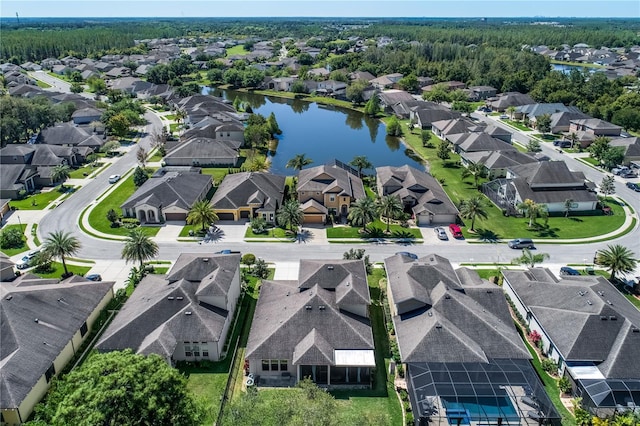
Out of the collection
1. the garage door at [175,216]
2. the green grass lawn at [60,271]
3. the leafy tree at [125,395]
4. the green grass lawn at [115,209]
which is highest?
the leafy tree at [125,395]

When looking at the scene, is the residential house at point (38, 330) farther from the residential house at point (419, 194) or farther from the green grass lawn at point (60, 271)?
the residential house at point (419, 194)

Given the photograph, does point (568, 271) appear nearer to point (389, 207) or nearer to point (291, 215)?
point (389, 207)

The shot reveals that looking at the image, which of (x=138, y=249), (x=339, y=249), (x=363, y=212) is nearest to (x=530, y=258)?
(x=363, y=212)

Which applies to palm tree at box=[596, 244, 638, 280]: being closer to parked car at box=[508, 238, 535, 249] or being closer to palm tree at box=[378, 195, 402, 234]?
parked car at box=[508, 238, 535, 249]

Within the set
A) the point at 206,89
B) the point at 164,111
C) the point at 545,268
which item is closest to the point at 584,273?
→ the point at 545,268

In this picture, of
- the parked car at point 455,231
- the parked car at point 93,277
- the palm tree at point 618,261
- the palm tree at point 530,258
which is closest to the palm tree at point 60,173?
the parked car at point 93,277

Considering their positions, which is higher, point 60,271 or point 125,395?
point 125,395

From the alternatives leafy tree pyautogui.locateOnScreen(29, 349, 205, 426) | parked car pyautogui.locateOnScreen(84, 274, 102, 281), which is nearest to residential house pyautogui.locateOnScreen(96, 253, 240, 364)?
parked car pyautogui.locateOnScreen(84, 274, 102, 281)

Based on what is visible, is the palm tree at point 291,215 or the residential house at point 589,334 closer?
the residential house at point 589,334
